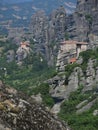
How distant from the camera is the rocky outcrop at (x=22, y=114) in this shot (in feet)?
30.0

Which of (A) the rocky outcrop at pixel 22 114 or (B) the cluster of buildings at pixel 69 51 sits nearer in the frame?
(A) the rocky outcrop at pixel 22 114

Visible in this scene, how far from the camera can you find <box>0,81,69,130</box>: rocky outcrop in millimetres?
9133

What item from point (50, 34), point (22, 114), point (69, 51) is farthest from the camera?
point (50, 34)

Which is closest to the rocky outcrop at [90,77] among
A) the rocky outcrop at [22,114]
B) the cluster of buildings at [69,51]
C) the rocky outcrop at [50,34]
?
the cluster of buildings at [69,51]

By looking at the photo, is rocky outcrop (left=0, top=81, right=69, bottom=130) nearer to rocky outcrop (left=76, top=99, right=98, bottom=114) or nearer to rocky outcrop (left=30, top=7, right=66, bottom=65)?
rocky outcrop (left=76, top=99, right=98, bottom=114)

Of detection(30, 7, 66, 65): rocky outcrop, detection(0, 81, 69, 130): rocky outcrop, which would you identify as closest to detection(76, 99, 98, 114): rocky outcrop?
detection(0, 81, 69, 130): rocky outcrop

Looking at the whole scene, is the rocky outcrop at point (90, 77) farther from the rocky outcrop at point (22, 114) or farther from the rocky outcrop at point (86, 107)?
the rocky outcrop at point (22, 114)

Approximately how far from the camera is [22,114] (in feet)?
30.8

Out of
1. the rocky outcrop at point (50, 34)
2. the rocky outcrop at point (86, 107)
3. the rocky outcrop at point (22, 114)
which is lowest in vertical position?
the rocky outcrop at point (50, 34)

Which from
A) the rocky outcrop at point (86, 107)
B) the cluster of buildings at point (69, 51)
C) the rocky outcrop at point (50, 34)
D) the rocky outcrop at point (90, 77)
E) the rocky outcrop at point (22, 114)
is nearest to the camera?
the rocky outcrop at point (22, 114)

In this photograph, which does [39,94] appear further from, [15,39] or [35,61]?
[15,39]

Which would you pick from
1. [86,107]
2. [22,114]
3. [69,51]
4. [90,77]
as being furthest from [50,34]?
[22,114]

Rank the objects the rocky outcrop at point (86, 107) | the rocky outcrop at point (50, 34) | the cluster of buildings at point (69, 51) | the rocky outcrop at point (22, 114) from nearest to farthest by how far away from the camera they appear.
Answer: the rocky outcrop at point (22, 114)
the rocky outcrop at point (86, 107)
the cluster of buildings at point (69, 51)
the rocky outcrop at point (50, 34)

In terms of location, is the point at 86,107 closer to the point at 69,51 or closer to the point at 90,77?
the point at 90,77
